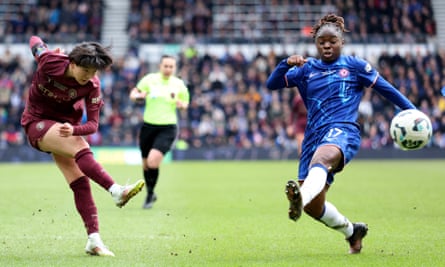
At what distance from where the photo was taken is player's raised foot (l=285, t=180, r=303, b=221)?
255 inches

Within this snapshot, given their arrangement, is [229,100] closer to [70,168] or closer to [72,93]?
[70,168]

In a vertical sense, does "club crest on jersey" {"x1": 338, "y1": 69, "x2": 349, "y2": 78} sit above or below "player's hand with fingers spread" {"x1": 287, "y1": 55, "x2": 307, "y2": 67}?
below

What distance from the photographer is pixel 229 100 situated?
1241 inches

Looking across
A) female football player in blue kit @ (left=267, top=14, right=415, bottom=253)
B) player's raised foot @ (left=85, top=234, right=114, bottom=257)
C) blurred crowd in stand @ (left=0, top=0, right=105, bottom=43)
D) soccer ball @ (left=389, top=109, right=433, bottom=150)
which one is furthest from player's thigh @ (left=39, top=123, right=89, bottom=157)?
blurred crowd in stand @ (left=0, top=0, right=105, bottom=43)

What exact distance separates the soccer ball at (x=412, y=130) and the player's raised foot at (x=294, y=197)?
1.39 metres

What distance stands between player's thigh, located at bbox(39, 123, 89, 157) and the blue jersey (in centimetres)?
212

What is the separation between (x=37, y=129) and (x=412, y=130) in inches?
136

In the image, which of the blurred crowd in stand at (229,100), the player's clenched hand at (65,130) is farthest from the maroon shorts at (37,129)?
the blurred crowd in stand at (229,100)

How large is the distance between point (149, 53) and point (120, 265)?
28138 mm

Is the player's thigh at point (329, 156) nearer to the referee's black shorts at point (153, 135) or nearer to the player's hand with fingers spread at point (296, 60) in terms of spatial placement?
the player's hand with fingers spread at point (296, 60)

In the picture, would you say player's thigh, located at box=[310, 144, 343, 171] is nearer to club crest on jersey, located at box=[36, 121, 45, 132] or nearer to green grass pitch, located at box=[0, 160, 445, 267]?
green grass pitch, located at box=[0, 160, 445, 267]

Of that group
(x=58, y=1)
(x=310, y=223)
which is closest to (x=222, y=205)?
(x=310, y=223)

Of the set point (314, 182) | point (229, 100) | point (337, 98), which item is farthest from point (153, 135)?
point (229, 100)

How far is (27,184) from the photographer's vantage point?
60.1ft
